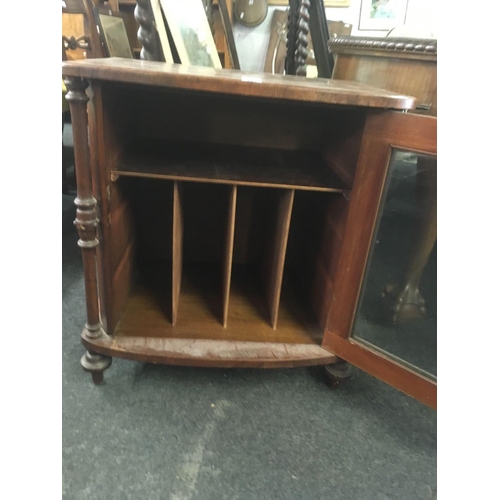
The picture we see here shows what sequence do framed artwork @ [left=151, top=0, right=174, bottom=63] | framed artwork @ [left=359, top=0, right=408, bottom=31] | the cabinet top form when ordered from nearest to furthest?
the cabinet top → framed artwork @ [left=151, top=0, right=174, bottom=63] → framed artwork @ [left=359, top=0, right=408, bottom=31]

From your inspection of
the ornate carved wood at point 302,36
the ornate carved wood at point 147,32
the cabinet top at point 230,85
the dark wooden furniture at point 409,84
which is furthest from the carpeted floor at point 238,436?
the ornate carved wood at point 302,36

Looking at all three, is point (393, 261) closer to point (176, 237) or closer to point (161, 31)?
point (176, 237)

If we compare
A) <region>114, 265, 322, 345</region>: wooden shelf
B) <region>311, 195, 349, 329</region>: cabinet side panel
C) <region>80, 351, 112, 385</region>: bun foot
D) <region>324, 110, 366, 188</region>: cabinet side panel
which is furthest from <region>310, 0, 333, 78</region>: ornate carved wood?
<region>80, 351, 112, 385</region>: bun foot

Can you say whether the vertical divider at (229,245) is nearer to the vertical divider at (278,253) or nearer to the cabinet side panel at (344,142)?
the vertical divider at (278,253)

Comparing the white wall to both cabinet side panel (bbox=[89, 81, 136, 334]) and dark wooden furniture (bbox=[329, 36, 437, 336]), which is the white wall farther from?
cabinet side panel (bbox=[89, 81, 136, 334])

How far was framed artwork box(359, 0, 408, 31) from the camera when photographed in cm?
221

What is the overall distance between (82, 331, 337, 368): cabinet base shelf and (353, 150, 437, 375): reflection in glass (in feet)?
0.43

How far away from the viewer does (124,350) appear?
2.86 feet

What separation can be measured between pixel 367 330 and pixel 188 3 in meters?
1.09

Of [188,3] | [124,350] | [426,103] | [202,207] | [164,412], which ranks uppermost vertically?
[188,3]

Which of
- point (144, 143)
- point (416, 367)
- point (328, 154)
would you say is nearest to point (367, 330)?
point (416, 367)
